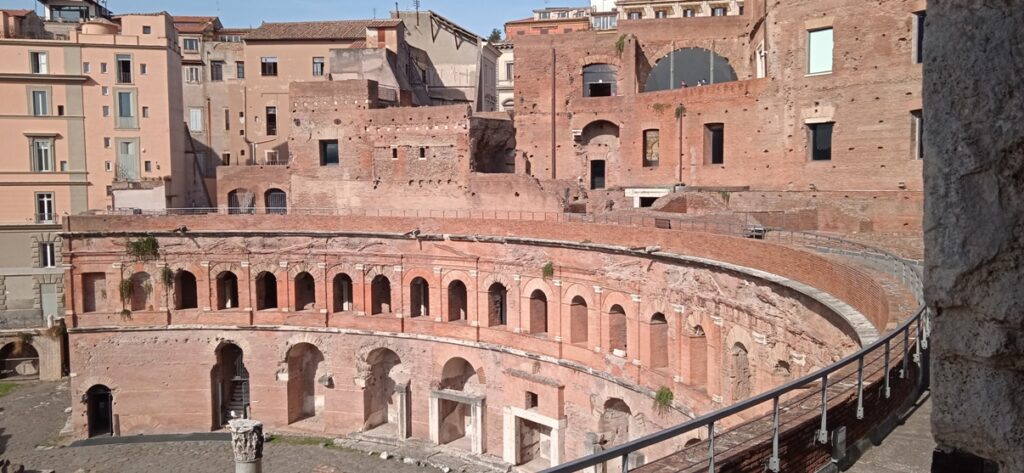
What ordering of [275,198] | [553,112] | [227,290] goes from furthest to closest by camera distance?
[275,198] < [553,112] < [227,290]

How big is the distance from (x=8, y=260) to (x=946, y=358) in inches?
1374

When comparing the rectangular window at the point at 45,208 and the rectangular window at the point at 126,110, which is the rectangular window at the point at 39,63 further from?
the rectangular window at the point at 45,208

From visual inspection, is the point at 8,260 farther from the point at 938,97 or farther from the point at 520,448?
the point at 938,97

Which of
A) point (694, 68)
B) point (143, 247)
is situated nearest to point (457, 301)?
point (143, 247)

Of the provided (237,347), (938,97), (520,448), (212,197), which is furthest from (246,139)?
(938,97)

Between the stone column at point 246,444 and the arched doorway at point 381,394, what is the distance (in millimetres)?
10449

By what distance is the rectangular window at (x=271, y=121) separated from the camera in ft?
124

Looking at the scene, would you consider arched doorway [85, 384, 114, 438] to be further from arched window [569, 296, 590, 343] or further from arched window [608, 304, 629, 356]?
arched window [608, 304, 629, 356]

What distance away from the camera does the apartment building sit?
3119 centimetres

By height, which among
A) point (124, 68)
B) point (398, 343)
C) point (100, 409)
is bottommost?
point (100, 409)

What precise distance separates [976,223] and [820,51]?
2171 cm

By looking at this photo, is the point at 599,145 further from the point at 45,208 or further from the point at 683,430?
the point at 683,430

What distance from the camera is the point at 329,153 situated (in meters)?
31.8

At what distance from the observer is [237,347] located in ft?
90.1
